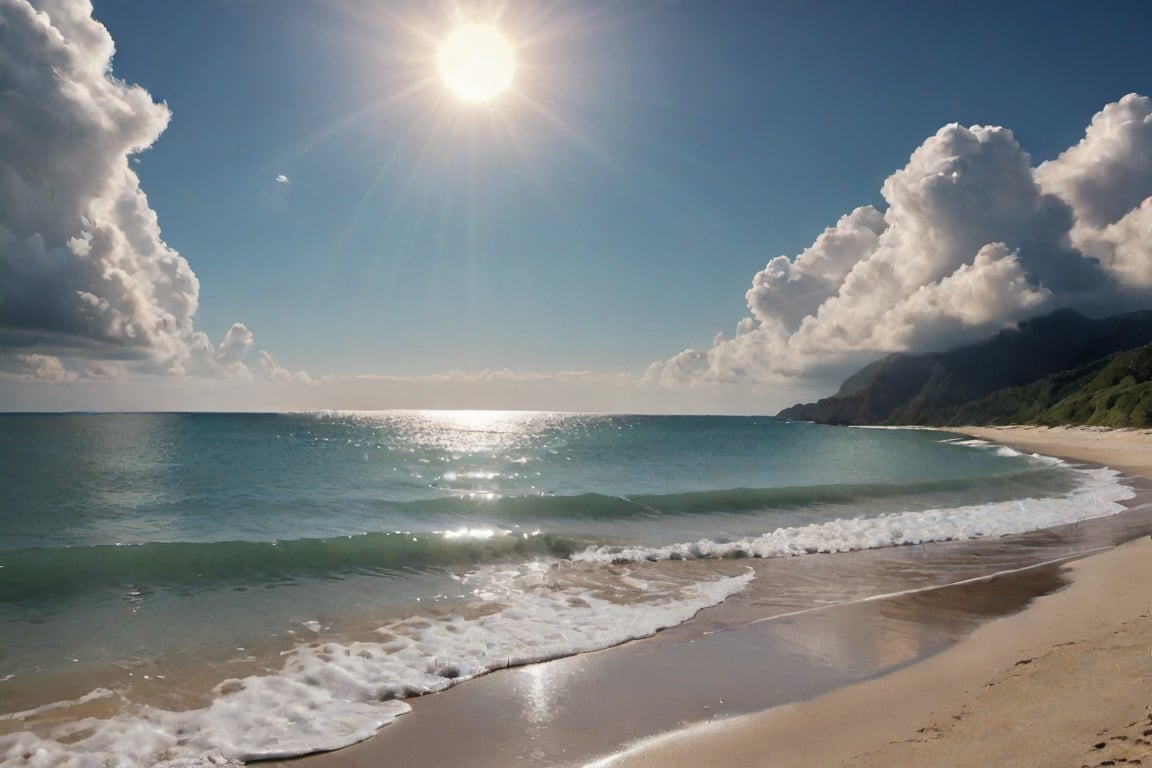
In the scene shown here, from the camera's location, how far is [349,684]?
8750 millimetres

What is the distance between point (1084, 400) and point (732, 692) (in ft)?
418

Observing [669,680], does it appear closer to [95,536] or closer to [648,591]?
[648,591]

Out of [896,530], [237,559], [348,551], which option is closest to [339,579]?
[348,551]

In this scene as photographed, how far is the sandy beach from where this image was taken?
5.20 metres

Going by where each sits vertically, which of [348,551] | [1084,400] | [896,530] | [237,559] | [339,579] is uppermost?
[1084,400]

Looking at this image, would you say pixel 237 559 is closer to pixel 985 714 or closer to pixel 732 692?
pixel 732 692

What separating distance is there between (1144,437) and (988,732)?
85.0 m

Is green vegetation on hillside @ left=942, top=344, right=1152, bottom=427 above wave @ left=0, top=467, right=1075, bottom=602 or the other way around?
above

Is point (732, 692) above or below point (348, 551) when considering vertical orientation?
below

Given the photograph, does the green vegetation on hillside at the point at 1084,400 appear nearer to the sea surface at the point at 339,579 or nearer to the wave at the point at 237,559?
the sea surface at the point at 339,579

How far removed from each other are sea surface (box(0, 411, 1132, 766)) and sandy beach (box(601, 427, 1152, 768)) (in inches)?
154

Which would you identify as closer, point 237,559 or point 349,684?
point 349,684

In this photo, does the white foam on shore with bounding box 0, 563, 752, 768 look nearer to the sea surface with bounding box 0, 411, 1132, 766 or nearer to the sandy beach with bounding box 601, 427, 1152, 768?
the sea surface with bounding box 0, 411, 1132, 766

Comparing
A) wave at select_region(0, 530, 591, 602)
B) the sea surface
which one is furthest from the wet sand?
wave at select_region(0, 530, 591, 602)
